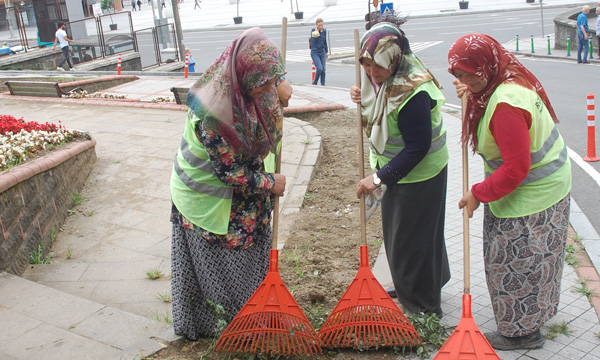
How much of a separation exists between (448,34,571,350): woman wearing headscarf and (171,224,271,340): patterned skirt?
118 cm

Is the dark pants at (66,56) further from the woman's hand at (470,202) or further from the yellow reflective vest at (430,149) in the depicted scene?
the woman's hand at (470,202)

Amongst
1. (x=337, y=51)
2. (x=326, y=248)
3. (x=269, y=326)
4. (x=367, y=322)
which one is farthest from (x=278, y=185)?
(x=337, y=51)

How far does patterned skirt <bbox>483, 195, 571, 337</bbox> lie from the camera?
301 centimetres

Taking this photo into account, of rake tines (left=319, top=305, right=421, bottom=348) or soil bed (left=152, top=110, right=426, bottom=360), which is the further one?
soil bed (left=152, top=110, right=426, bottom=360)

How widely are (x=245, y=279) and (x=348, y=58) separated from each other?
1852 cm

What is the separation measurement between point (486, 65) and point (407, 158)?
0.62 metres

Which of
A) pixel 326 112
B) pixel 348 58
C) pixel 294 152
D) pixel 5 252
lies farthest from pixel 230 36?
pixel 5 252

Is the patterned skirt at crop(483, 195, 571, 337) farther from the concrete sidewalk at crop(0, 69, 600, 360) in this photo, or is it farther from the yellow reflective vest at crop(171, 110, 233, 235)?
the yellow reflective vest at crop(171, 110, 233, 235)

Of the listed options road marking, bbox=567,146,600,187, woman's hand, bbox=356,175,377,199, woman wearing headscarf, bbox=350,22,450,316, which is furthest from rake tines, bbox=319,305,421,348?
road marking, bbox=567,146,600,187

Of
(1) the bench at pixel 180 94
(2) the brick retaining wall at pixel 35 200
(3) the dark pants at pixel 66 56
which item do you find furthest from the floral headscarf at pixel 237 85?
(3) the dark pants at pixel 66 56

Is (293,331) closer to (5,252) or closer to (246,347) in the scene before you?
(246,347)

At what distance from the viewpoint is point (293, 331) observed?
3.12 meters

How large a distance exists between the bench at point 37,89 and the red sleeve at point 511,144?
10.4 metres

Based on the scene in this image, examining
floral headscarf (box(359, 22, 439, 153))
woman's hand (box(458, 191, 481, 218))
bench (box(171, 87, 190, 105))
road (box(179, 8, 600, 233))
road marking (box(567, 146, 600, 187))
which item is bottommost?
road marking (box(567, 146, 600, 187))
